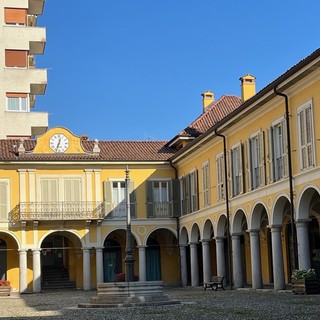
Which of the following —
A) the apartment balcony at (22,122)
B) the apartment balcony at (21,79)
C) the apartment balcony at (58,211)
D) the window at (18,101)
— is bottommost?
the apartment balcony at (58,211)

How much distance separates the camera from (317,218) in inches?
1203

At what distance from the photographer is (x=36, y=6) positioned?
55406mm

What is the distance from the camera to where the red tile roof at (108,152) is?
128 ft

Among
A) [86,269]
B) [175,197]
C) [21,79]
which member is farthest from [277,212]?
[21,79]

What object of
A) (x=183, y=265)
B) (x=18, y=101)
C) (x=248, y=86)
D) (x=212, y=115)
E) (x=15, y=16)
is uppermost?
(x=15, y=16)

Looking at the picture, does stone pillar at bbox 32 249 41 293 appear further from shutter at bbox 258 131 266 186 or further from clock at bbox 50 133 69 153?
shutter at bbox 258 131 266 186

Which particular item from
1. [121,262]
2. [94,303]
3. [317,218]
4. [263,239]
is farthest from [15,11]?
[94,303]

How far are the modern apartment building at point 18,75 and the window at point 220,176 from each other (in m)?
20.4

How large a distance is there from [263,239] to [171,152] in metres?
8.31

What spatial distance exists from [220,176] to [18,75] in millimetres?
22688

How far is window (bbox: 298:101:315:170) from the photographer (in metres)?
23.4

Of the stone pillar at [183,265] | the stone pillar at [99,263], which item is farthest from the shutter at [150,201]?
the stone pillar at [99,263]

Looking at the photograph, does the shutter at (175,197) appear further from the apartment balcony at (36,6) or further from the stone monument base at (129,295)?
the apartment balcony at (36,6)

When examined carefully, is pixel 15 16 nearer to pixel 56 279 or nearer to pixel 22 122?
pixel 22 122
